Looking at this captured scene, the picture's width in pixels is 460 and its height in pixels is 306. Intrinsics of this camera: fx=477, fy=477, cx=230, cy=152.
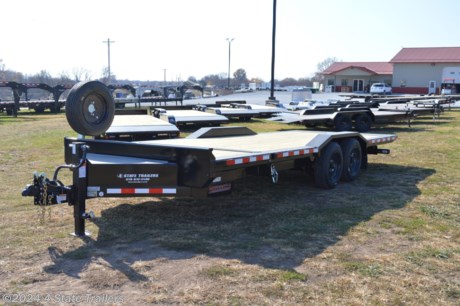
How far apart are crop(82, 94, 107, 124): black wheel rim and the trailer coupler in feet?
3.21

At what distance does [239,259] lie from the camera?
4223mm

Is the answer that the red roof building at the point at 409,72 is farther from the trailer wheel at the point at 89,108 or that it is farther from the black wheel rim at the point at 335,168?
the trailer wheel at the point at 89,108

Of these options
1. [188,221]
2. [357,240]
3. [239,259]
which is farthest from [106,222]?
[357,240]

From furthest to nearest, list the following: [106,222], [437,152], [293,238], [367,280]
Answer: [437,152] → [106,222] → [293,238] → [367,280]

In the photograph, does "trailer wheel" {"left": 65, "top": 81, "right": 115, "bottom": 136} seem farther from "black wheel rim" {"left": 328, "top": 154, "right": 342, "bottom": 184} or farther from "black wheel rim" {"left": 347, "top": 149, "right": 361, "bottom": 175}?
"black wheel rim" {"left": 347, "top": 149, "right": 361, "bottom": 175}

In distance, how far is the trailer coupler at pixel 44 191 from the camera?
4434 mm

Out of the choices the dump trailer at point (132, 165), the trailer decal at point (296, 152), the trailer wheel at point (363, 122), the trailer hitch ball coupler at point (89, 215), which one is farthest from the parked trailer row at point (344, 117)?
the trailer hitch ball coupler at point (89, 215)

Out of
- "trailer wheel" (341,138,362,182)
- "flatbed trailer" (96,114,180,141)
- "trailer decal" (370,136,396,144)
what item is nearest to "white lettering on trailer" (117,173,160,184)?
"trailer wheel" (341,138,362,182)

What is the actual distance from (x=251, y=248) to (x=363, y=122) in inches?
491

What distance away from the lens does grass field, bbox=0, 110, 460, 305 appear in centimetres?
358

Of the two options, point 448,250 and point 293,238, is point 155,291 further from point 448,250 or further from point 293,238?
point 448,250

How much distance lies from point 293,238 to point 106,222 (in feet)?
6.85

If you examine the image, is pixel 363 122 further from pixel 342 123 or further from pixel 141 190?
pixel 141 190

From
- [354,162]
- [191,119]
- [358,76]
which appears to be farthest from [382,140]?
[358,76]
